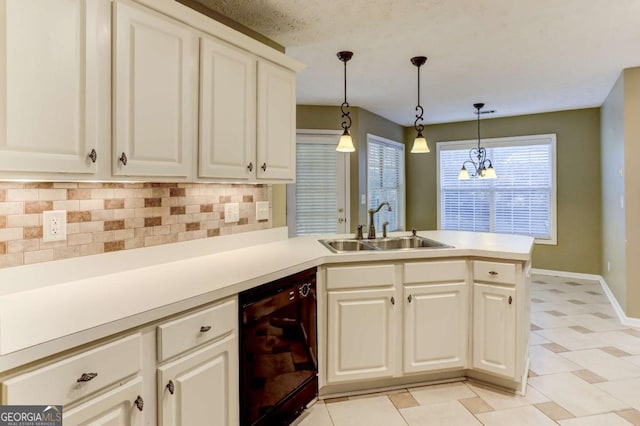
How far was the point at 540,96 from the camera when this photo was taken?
4.88m

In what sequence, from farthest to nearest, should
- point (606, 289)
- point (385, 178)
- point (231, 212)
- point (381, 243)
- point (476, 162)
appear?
point (476, 162)
point (385, 178)
point (606, 289)
point (381, 243)
point (231, 212)

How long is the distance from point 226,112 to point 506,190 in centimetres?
535

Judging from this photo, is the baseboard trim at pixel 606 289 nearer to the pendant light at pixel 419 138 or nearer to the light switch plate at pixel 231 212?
the pendant light at pixel 419 138

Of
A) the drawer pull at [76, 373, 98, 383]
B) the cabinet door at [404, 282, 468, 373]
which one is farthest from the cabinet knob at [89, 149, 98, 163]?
Result: the cabinet door at [404, 282, 468, 373]

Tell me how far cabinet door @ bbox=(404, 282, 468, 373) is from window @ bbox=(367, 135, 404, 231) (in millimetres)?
3079

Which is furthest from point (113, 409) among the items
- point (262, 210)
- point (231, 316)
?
point (262, 210)

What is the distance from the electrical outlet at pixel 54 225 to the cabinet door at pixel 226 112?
643 mm

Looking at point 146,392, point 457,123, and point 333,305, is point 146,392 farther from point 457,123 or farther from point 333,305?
point 457,123

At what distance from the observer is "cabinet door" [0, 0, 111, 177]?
131 centimetres

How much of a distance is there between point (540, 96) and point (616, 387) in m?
3.51

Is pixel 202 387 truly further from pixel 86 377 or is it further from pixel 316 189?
Result: pixel 316 189

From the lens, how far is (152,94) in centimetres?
179

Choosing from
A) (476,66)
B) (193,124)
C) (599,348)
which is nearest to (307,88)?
(476,66)

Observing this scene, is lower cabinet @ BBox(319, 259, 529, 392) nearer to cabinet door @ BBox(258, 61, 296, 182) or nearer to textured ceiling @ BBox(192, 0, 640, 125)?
cabinet door @ BBox(258, 61, 296, 182)
